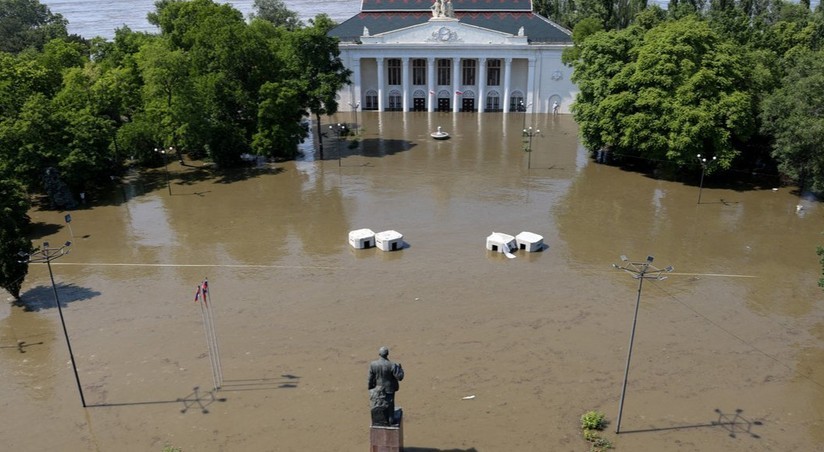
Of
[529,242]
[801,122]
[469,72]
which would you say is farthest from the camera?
[469,72]

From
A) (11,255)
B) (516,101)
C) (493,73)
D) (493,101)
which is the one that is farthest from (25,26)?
(11,255)

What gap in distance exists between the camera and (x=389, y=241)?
94.0ft

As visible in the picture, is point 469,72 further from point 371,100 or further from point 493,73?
point 371,100

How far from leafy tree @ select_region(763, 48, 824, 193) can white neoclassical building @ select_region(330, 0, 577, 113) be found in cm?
3089

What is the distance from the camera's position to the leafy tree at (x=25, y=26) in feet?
272

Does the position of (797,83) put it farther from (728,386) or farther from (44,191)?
(44,191)

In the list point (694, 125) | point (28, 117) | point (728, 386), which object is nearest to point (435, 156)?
point (694, 125)

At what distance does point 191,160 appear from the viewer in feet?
156

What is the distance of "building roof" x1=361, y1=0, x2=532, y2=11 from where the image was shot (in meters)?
71.0

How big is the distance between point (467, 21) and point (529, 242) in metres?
49.0

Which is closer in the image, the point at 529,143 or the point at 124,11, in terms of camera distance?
the point at 529,143

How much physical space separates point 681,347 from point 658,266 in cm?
730

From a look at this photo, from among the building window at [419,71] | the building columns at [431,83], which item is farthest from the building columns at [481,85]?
the building window at [419,71]

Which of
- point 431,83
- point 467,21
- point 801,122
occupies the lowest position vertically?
point 801,122
